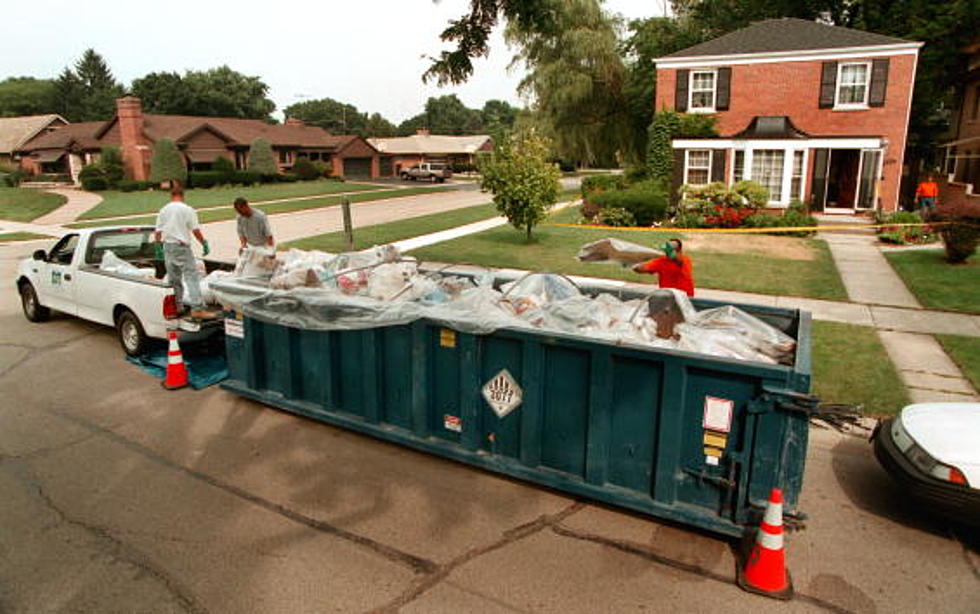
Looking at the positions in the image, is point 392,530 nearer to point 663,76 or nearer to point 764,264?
point 764,264

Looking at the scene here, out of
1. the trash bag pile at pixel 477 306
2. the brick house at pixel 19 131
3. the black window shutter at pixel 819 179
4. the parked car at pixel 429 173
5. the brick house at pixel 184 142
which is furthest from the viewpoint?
the brick house at pixel 19 131

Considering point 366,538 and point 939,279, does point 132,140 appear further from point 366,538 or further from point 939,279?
point 366,538

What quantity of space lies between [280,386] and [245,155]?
56.1 m

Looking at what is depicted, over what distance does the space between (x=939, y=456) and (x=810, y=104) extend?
23932 mm

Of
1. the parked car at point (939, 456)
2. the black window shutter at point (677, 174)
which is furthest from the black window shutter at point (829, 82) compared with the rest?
the parked car at point (939, 456)

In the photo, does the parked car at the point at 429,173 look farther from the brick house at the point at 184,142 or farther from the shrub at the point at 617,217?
the shrub at the point at 617,217

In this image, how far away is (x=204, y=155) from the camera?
53094mm

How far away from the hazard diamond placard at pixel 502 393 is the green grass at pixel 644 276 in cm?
817

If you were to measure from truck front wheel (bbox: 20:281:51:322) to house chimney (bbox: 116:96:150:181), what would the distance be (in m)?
45.1

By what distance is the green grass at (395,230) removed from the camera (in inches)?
727

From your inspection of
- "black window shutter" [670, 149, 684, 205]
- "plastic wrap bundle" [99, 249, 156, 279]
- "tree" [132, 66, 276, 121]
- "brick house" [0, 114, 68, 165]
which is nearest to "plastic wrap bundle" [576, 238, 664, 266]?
"plastic wrap bundle" [99, 249, 156, 279]

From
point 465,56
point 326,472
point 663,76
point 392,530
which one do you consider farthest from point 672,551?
point 663,76

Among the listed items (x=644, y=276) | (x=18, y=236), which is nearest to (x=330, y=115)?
(x=18, y=236)

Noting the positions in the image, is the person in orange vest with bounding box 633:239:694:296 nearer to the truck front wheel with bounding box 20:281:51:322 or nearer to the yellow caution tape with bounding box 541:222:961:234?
the truck front wheel with bounding box 20:281:51:322
